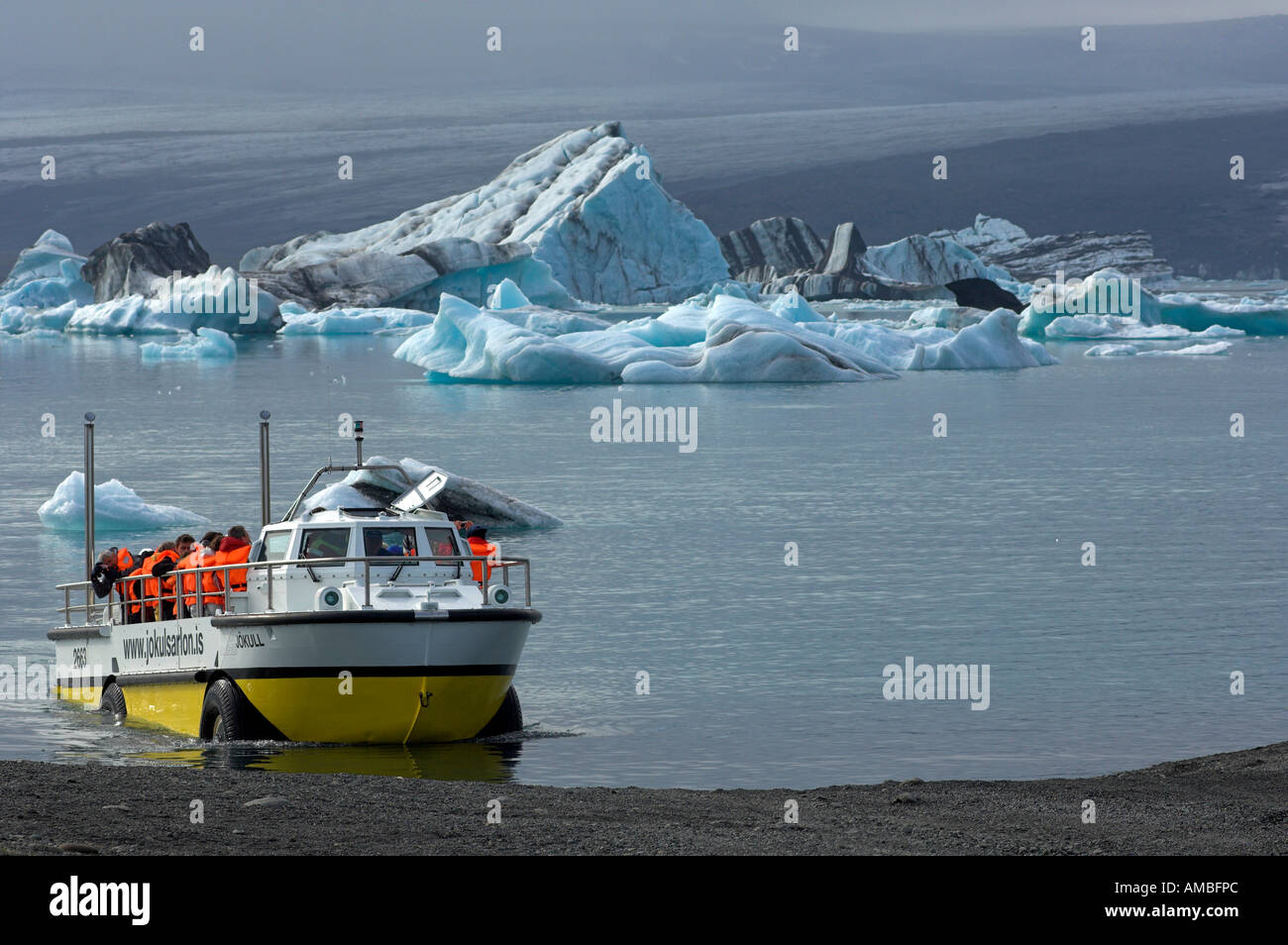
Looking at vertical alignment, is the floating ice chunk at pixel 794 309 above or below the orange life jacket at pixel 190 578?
above

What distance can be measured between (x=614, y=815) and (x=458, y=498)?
15514mm

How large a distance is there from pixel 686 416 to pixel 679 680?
1242 inches

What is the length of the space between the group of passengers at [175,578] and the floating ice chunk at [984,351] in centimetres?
4637

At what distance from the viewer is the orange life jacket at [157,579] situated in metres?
14.6

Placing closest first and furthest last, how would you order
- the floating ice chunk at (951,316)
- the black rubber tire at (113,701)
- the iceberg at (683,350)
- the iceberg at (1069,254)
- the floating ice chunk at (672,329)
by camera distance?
the black rubber tire at (113,701)
the iceberg at (683,350)
the floating ice chunk at (672,329)
the floating ice chunk at (951,316)
the iceberg at (1069,254)

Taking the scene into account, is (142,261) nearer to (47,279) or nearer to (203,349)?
(47,279)

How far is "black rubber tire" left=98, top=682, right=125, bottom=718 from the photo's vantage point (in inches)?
590

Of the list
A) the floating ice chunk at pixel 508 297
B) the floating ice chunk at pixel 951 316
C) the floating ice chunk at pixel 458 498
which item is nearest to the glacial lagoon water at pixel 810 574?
the floating ice chunk at pixel 458 498

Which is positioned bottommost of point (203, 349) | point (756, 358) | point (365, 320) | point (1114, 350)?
point (756, 358)

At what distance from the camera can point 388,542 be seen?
1366 centimetres
